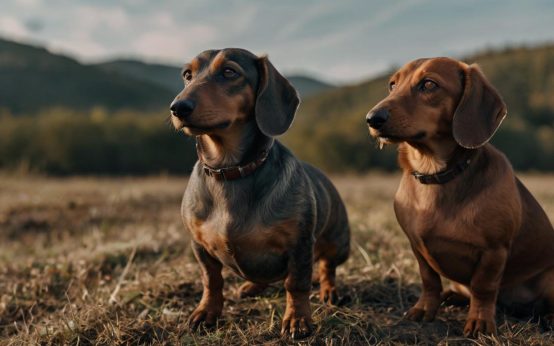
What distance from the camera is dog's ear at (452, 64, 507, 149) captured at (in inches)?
127

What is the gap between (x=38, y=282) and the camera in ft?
16.0

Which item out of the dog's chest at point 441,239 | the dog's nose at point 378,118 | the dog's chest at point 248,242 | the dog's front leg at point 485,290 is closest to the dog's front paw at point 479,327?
the dog's front leg at point 485,290

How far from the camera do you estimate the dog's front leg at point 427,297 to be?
3672 millimetres

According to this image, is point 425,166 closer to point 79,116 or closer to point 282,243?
point 282,243

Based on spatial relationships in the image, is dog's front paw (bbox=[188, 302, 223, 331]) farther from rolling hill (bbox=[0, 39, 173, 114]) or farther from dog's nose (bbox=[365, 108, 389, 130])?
rolling hill (bbox=[0, 39, 173, 114])

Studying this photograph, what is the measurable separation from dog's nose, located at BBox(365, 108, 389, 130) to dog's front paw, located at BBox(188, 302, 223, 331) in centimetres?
161

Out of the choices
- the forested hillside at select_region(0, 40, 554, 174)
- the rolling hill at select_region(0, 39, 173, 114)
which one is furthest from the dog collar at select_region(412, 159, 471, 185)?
the rolling hill at select_region(0, 39, 173, 114)

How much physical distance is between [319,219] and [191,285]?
1374 mm

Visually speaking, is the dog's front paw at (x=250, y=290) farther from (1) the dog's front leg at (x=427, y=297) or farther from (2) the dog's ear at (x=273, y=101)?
(2) the dog's ear at (x=273, y=101)

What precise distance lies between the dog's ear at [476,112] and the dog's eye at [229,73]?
4.48ft

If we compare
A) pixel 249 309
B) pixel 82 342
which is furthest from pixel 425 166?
pixel 82 342

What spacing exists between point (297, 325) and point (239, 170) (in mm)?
1016

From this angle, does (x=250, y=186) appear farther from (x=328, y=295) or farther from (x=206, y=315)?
(x=328, y=295)

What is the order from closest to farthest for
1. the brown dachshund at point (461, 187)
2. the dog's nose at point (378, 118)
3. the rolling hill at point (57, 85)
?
the dog's nose at point (378, 118)
the brown dachshund at point (461, 187)
the rolling hill at point (57, 85)
